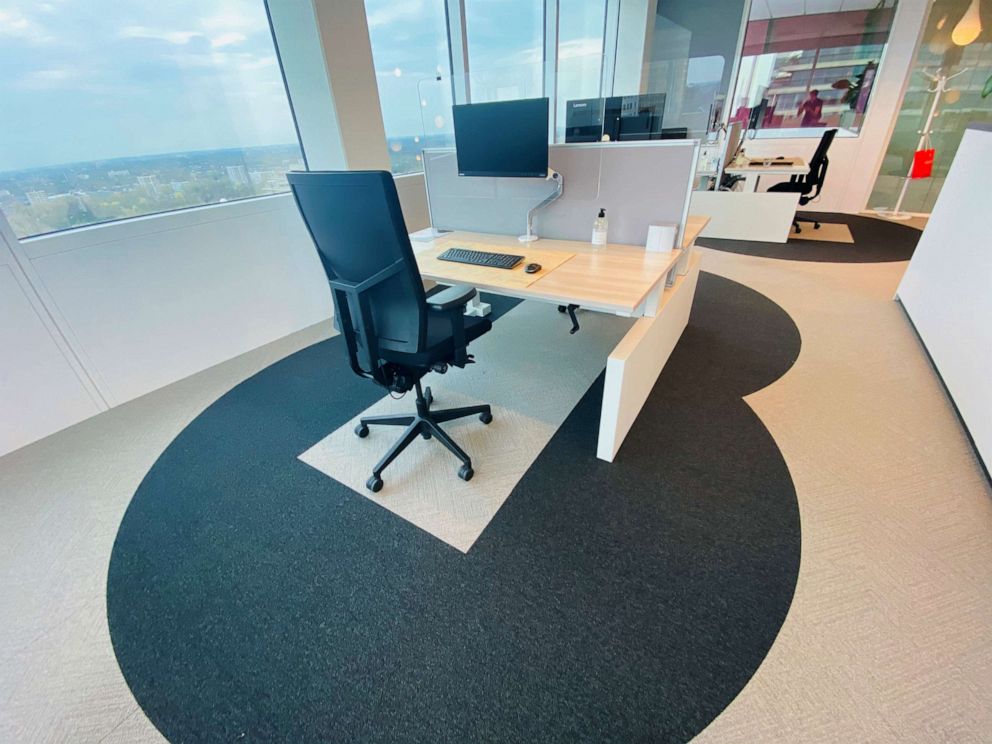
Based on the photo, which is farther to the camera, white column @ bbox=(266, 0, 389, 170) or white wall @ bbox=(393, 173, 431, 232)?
white wall @ bbox=(393, 173, 431, 232)

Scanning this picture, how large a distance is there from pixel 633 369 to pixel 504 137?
1.24m

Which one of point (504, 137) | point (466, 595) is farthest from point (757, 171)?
point (466, 595)

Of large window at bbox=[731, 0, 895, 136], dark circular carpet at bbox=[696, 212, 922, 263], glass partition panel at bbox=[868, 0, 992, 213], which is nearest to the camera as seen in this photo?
dark circular carpet at bbox=[696, 212, 922, 263]

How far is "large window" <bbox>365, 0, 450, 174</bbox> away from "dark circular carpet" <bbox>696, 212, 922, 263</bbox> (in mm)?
3345

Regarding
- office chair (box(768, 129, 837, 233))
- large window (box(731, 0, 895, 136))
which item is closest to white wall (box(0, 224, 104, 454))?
office chair (box(768, 129, 837, 233))

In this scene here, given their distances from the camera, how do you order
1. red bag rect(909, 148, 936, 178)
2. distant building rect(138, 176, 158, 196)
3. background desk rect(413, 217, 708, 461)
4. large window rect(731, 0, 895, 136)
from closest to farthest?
background desk rect(413, 217, 708, 461) → distant building rect(138, 176, 158, 196) → red bag rect(909, 148, 936, 178) → large window rect(731, 0, 895, 136)

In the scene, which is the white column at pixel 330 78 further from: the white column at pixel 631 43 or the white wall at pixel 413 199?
the white column at pixel 631 43

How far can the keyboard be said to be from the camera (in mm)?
1826

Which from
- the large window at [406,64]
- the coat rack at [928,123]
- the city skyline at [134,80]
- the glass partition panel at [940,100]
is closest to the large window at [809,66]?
the glass partition panel at [940,100]

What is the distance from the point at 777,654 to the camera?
1.11m

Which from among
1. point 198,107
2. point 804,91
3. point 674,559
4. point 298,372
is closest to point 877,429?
point 674,559

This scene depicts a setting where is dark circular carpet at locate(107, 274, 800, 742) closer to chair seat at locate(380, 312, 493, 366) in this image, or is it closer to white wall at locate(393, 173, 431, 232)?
chair seat at locate(380, 312, 493, 366)

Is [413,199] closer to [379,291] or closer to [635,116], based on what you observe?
[635,116]

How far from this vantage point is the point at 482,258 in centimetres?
188
